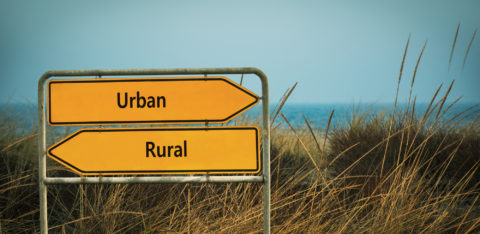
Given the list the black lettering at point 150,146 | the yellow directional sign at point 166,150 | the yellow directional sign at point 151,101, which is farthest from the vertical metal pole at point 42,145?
the black lettering at point 150,146

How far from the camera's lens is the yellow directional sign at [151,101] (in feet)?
6.83

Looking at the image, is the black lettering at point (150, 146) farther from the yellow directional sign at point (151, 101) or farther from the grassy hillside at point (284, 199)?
the grassy hillside at point (284, 199)

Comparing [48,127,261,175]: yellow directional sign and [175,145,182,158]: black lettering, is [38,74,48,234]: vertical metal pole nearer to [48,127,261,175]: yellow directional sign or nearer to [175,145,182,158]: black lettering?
Answer: [48,127,261,175]: yellow directional sign

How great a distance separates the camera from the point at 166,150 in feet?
6.81

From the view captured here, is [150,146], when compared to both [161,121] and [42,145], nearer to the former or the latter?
[161,121]

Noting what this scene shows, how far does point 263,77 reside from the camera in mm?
2088

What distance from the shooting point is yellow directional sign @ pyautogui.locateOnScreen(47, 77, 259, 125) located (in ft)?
6.83

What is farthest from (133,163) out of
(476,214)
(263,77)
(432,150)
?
(432,150)

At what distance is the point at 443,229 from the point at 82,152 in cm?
282

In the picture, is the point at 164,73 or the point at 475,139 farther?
the point at 475,139

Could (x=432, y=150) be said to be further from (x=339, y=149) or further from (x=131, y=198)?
(x=131, y=198)

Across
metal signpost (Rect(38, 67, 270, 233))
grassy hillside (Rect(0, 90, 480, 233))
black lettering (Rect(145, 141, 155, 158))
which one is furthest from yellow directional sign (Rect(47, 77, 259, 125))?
grassy hillside (Rect(0, 90, 480, 233))

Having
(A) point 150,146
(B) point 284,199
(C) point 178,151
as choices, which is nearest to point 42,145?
(A) point 150,146

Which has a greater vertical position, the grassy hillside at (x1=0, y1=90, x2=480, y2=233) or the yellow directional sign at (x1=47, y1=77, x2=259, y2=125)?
the yellow directional sign at (x1=47, y1=77, x2=259, y2=125)
